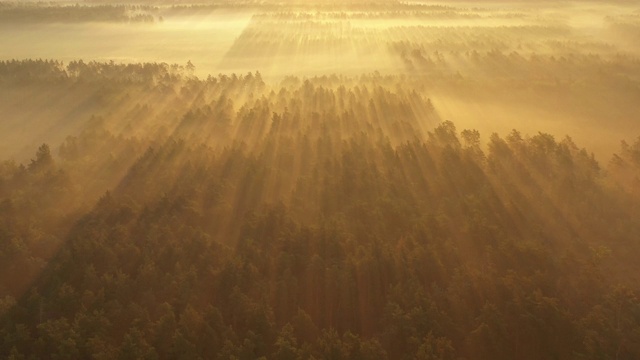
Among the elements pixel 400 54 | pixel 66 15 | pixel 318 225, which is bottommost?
pixel 400 54

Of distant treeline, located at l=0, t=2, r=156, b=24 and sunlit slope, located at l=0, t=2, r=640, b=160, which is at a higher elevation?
distant treeline, located at l=0, t=2, r=156, b=24

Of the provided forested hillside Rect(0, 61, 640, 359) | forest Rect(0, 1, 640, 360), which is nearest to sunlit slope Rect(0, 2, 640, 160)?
forest Rect(0, 1, 640, 360)

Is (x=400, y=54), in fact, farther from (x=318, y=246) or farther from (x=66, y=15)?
(x=66, y=15)

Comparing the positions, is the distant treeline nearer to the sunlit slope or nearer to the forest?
the sunlit slope

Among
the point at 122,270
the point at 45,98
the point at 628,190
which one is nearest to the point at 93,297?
the point at 122,270

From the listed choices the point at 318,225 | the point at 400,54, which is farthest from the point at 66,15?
the point at 318,225

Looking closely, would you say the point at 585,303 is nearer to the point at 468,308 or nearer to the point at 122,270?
the point at 468,308

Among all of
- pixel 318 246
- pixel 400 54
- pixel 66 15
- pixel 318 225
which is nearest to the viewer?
pixel 318 246

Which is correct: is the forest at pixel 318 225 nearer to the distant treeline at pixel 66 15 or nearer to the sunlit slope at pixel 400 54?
the sunlit slope at pixel 400 54
